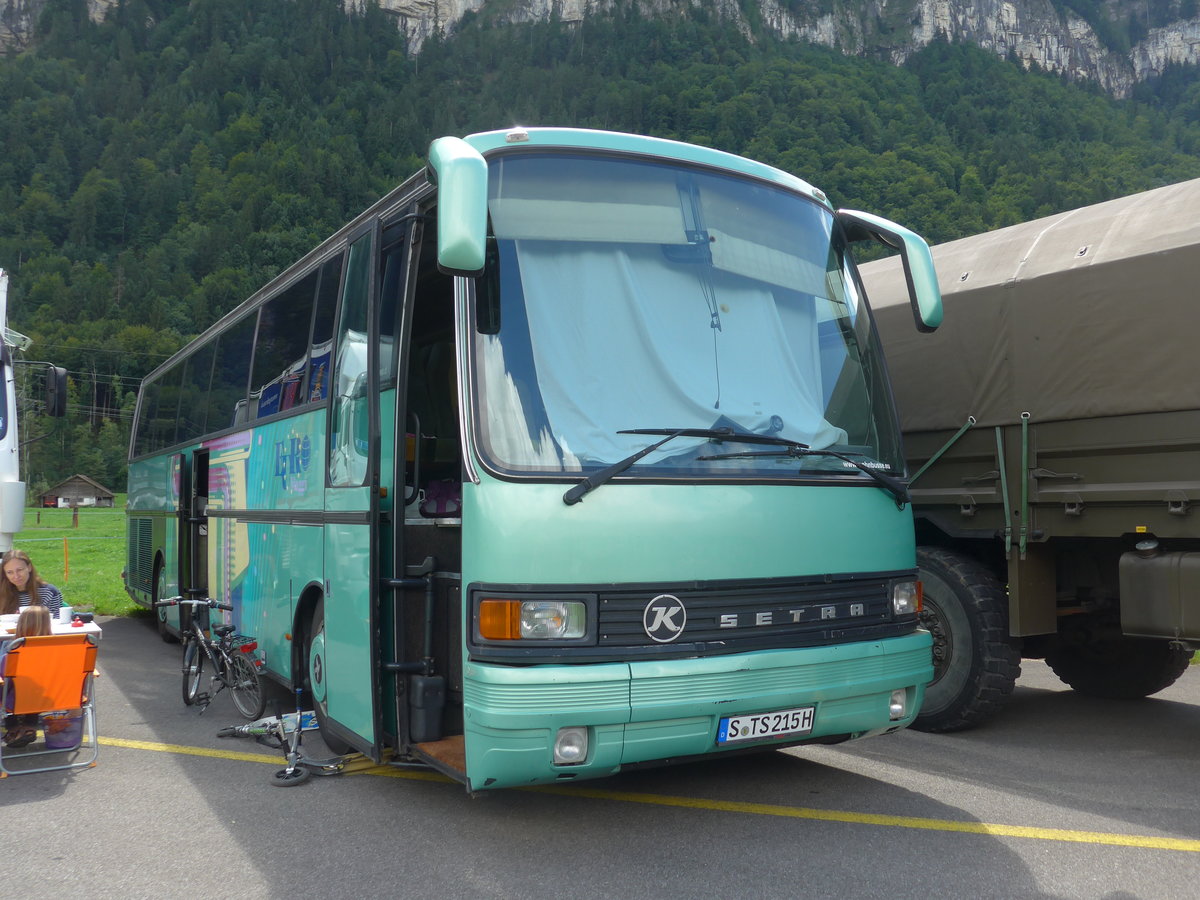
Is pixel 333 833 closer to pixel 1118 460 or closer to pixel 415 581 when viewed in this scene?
pixel 415 581

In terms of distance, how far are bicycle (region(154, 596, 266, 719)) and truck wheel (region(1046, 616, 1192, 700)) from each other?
17.7ft

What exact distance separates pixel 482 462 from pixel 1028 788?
3.23 metres

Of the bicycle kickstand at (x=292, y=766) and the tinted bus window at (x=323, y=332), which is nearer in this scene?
the bicycle kickstand at (x=292, y=766)

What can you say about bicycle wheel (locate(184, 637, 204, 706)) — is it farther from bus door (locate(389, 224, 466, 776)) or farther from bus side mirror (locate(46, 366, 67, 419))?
bus side mirror (locate(46, 366, 67, 419))

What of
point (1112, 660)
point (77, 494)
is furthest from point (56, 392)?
point (77, 494)

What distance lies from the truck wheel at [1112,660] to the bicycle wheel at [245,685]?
5340 mm

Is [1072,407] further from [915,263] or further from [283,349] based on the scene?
[283,349]

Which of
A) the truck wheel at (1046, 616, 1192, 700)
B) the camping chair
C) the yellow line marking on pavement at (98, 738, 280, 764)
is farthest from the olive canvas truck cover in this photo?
the camping chair

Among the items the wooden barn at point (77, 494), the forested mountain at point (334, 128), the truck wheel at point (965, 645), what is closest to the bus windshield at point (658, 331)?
the truck wheel at point (965, 645)

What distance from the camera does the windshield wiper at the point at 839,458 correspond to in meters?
4.46

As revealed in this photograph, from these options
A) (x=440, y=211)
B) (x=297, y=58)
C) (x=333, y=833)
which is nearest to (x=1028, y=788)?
(x=333, y=833)

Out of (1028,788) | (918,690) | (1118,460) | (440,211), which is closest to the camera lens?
(440,211)

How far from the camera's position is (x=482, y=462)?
411cm

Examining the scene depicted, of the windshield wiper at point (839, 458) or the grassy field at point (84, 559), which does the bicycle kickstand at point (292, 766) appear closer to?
the windshield wiper at point (839, 458)
